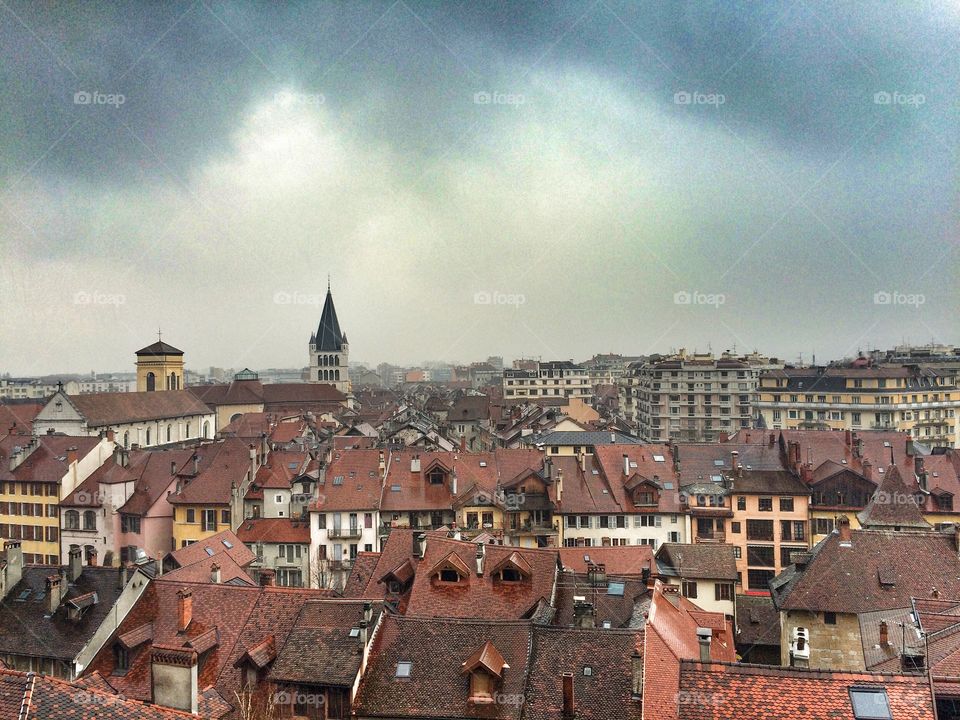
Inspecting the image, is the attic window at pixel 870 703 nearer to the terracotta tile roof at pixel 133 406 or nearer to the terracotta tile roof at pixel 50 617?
the terracotta tile roof at pixel 50 617

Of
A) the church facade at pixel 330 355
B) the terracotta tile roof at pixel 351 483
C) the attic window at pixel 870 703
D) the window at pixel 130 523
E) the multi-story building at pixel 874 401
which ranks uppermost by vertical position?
the church facade at pixel 330 355

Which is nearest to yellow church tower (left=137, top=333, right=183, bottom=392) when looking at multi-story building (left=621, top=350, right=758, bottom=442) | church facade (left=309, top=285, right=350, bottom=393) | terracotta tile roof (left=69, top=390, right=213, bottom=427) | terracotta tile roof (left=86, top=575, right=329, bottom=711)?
terracotta tile roof (left=69, top=390, right=213, bottom=427)

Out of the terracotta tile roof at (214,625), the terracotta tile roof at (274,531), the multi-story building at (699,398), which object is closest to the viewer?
the terracotta tile roof at (214,625)

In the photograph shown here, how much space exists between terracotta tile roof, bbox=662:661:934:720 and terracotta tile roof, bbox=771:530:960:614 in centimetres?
1569

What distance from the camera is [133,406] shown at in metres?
106

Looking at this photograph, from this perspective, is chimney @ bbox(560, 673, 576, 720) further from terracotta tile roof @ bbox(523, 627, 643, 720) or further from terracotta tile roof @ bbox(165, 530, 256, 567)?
terracotta tile roof @ bbox(165, 530, 256, 567)

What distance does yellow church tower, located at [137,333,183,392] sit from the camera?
137 metres

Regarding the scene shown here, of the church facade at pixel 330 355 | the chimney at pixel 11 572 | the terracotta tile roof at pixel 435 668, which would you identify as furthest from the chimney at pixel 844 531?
the church facade at pixel 330 355

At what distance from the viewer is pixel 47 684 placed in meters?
13.3

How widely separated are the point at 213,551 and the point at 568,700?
2286 cm

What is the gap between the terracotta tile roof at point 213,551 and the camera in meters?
37.5

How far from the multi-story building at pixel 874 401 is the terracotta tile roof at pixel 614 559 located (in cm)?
6924

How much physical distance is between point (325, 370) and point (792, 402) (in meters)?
119

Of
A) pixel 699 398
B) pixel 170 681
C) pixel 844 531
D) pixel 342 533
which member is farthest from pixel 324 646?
pixel 699 398
